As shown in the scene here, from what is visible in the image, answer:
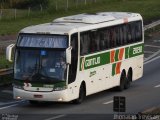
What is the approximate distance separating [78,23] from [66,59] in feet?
9.20

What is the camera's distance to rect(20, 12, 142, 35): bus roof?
87.0 feet

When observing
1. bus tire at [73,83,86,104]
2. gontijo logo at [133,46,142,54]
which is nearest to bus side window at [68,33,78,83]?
bus tire at [73,83,86,104]

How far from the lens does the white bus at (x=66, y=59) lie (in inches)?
1025

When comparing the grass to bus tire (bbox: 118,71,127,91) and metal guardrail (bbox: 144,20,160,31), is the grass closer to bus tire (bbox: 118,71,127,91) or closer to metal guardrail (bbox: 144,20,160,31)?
metal guardrail (bbox: 144,20,160,31)

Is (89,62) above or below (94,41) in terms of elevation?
below

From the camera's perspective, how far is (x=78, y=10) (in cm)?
7019

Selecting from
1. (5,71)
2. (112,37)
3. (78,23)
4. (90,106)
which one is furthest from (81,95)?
(5,71)

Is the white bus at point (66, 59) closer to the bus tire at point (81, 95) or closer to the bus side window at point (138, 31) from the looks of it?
the bus tire at point (81, 95)

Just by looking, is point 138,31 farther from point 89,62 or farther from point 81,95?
point 81,95

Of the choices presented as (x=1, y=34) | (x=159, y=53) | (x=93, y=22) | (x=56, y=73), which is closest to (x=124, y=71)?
(x=93, y=22)

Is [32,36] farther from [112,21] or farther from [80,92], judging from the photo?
[112,21]

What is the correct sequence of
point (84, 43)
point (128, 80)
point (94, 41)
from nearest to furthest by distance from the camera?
1. point (84, 43)
2. point (94, 41)
3. point (128, 80)

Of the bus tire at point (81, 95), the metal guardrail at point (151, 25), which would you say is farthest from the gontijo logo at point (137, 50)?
the metal guardrail at point (151, 25)

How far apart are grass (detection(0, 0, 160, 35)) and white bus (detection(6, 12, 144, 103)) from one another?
1086 inches
